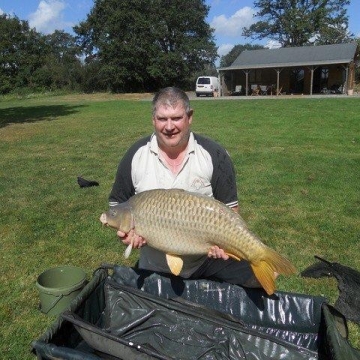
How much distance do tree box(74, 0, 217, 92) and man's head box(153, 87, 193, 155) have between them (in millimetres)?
31884

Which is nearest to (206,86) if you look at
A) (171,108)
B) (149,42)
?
(149,42)

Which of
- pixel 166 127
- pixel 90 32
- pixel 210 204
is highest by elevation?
pixel 90 32

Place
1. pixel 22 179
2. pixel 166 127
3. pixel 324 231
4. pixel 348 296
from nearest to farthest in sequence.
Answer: pixel 166 127
pixel 348 296
pixel 324 231
pixel 22 179

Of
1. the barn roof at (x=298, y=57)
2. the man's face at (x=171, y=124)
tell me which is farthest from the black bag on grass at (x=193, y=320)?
the barn roof at (x=298, y=57)

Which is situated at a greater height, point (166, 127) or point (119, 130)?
point (166, 127)

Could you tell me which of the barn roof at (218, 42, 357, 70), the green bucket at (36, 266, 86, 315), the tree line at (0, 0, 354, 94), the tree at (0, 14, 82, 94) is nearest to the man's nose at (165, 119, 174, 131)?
the green bucket at (36, 266, 86, 315)

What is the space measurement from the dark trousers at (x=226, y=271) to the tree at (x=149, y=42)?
104ft

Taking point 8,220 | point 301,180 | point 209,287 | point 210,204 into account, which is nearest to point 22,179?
point 8,220

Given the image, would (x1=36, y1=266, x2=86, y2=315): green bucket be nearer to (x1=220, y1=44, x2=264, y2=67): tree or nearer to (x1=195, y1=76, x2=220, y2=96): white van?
(x1=195, y1=76, x2=220, y2=96): white van

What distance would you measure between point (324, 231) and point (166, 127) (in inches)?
102

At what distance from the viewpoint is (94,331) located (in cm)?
212

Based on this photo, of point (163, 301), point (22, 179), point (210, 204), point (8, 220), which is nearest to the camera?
point (210, 204)

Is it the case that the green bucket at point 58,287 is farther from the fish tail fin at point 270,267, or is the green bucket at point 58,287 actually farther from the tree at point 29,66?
the tree at point 29,66

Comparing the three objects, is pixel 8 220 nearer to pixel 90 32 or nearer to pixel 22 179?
pixel 22 179
